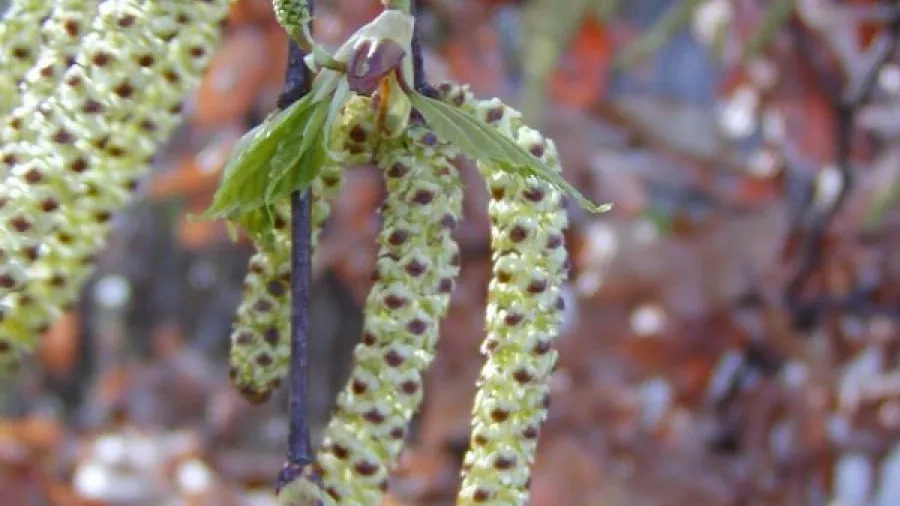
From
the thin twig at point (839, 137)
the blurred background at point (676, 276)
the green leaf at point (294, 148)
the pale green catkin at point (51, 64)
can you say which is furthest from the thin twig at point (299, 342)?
the thin twig at point (839, 137)

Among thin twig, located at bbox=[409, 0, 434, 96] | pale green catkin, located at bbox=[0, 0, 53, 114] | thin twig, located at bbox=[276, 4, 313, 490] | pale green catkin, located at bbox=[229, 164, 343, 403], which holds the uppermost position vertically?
pale green catkin, located at bbox=[0, 0, 53, 114]

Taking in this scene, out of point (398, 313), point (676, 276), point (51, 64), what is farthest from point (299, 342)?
point (676, 276)

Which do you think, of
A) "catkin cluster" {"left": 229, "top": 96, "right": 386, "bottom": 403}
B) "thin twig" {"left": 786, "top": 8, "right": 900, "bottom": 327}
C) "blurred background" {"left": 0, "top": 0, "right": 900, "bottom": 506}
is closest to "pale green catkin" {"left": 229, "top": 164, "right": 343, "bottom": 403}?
"catkin cluster" {"left": 229, "top": 96, "right": 386, "bottom": 403}

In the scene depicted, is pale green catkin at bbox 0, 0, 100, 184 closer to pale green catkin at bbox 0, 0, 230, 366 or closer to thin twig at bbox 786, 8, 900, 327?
pale green catkin at bbox 0, 0, 230, 366

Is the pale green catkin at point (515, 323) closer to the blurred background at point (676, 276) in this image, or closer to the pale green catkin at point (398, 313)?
the pale green catkin at point (398, 313)

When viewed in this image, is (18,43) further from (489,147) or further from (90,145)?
(489,147)
